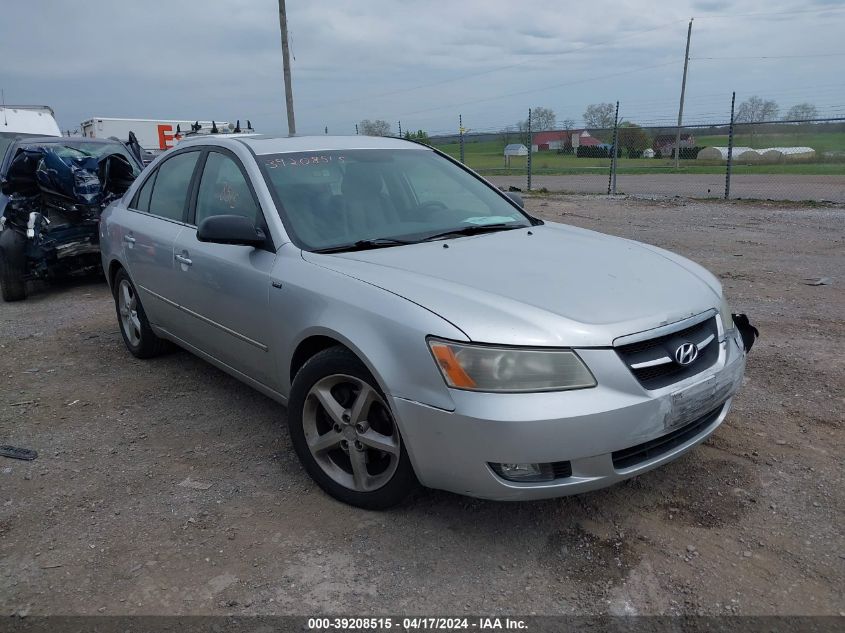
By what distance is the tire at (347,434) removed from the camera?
2840 mm

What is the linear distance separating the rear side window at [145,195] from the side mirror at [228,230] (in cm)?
184

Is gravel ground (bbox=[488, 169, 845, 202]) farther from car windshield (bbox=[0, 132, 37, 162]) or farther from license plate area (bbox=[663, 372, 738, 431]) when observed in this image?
license plate area (bbox=[663, 372, 738, 431])

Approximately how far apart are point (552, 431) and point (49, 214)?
24.5 ft

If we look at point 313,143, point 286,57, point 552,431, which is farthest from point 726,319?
point 286,57

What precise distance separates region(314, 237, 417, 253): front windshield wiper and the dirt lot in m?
1.12

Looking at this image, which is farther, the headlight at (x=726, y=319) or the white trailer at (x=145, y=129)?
the white trailer at (x=145, y=129)

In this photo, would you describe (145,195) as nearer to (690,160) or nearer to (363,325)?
(363,325)

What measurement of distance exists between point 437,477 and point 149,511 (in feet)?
4.64

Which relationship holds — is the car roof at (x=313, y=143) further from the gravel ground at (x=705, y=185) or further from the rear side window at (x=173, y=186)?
the gravel ground at (x=705, y=185)

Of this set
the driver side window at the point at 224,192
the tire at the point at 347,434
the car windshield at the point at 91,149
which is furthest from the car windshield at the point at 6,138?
the tire at the point at 347,434

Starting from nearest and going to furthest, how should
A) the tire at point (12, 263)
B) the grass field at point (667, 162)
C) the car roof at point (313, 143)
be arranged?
the car roof at point (313, 143)
the tire at point (12, 263)
the grass field at point (667, 162)

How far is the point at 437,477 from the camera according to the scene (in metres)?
2.66

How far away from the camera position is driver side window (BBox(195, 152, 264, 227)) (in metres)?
3.68

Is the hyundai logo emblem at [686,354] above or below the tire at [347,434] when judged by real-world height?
above
